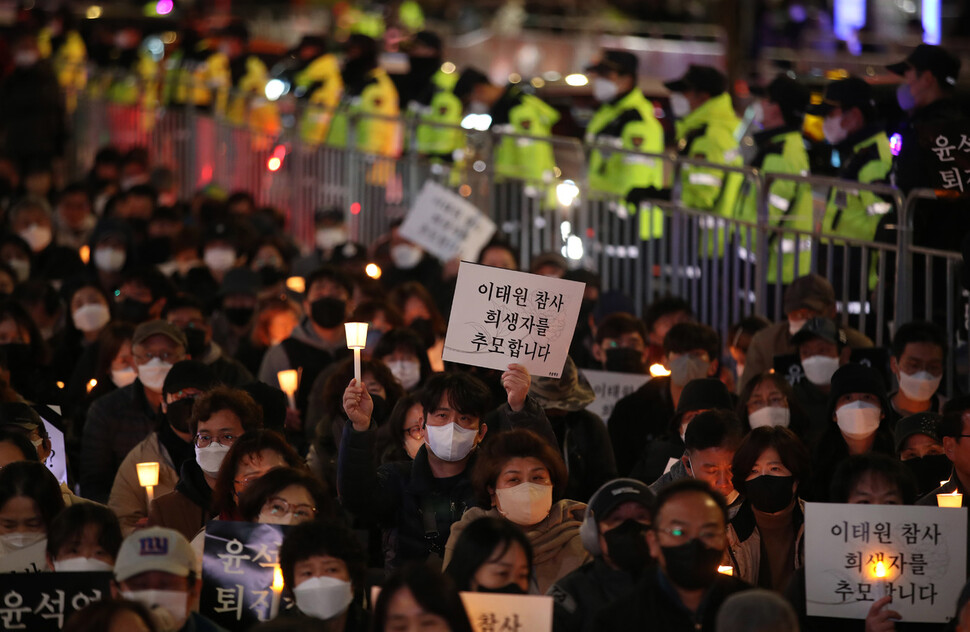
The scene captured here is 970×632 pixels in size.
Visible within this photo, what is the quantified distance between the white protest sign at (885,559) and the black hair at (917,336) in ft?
9.31

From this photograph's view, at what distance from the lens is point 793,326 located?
10250 millimetres

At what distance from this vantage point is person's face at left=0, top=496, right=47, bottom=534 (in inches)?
271

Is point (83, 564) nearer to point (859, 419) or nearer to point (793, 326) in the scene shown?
point (859, 419)

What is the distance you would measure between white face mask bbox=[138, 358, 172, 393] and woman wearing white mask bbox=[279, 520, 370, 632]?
3469 millimetres

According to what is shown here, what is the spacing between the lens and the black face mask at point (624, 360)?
34.5 feet

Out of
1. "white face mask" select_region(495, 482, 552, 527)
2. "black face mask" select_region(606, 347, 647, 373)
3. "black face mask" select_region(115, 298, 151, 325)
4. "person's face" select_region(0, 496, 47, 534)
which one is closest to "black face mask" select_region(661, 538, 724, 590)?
"white face mask" select_region(495, 482, 552, 527)

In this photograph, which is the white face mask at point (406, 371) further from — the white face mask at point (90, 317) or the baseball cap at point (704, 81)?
the baseball cap at point (704, 81)

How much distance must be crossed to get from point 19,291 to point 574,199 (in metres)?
4.59

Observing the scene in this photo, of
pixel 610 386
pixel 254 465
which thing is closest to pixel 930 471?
pixel 610 386

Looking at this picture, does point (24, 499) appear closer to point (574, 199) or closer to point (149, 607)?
point (149, 607)

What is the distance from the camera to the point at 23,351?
35.8ft

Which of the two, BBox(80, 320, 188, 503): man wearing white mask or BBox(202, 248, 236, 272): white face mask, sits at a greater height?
BBox(202, 248, 236, 272): white face mask

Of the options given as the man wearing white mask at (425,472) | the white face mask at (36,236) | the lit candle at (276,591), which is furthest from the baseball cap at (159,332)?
the white face mask at (36,236)

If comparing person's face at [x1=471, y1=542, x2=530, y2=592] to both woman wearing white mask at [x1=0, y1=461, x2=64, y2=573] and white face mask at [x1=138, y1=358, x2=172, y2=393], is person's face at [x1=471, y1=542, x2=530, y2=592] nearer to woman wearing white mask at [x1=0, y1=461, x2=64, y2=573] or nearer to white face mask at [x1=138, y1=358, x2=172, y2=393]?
woman wearing white mask at [x1=0, y1=461, x2=64, y2=573]
